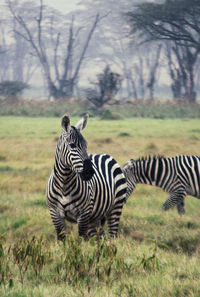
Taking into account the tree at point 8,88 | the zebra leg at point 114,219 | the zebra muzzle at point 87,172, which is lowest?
the zebra leg at point 114,219

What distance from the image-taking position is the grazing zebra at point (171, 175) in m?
6.78

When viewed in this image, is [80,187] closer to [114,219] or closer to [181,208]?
[114,219]

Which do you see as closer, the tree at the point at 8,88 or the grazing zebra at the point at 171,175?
the grazing zebra at the point at 171,175

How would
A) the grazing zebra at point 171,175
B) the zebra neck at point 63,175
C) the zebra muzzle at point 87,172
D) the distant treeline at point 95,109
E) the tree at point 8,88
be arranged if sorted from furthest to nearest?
1. the tree at point 8,88
2. the distant treeline at point 95,109
3. the grazing zebra at point 171,175
4. the zebra neck at point 63,175
5. the zebra muzzle at point 87,172

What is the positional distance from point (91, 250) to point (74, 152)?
3.49ft

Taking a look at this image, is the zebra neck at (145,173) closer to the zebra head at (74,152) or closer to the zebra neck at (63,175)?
the zebra neck at (63,175)

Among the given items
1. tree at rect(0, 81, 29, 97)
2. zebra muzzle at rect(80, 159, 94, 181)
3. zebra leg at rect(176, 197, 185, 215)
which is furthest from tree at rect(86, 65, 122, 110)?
zebra muzzle at rect(80, 159, 94, 181)

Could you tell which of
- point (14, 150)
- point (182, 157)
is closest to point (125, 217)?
point (182, 157)

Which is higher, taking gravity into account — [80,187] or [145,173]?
[80,187]

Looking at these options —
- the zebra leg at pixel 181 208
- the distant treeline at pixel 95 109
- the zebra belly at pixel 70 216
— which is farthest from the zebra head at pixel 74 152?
the distant treeline at pixel 95 109

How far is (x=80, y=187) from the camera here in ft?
14.1

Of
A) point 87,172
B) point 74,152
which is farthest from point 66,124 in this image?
point 87,172

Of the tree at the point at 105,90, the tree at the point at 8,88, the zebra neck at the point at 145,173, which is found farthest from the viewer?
the tree at the point at 8,88

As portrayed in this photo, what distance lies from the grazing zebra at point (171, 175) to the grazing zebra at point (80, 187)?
1720 millimetres
